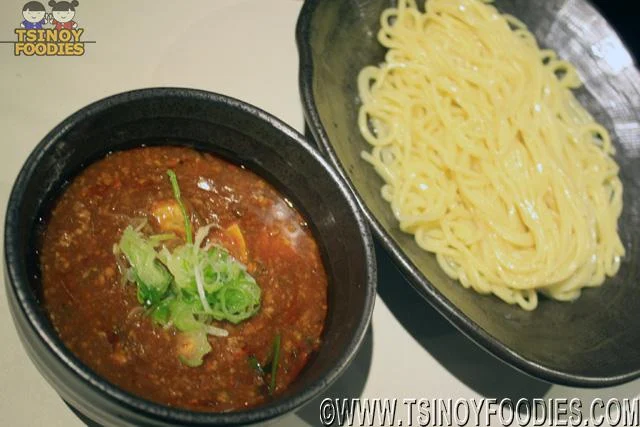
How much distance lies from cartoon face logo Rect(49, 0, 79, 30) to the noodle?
126 centimetres

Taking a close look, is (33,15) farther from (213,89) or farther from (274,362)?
(274,362)

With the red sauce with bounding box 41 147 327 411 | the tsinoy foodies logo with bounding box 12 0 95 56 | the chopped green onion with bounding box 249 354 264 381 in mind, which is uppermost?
the tsinoy foodies logo with bounding box 12 0 95 56

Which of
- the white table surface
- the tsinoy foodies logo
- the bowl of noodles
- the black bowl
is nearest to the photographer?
the black bowl

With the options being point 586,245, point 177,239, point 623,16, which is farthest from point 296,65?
point 623,16

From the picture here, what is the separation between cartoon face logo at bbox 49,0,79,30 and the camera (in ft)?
9.52

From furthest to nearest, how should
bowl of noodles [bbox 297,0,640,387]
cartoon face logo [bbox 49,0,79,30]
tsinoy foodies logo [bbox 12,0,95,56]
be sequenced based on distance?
1. cartoon face logo [bbox 49,0,79,30]
2. tsinoy foodies logo [bbox 12,0,95,56]
3. bowl of noodles [bbox 297,0,640,387]

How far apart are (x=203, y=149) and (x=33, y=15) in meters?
1.09

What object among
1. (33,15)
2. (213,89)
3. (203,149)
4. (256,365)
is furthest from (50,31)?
(256,365)

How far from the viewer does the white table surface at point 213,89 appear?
2332 millimetres

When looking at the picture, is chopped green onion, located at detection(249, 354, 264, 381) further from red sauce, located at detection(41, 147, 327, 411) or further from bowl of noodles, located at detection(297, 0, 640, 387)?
bowl of noodles, located at detection(297, 0, 640, 387)

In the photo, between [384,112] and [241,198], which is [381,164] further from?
[241,198]

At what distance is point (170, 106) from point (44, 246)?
0.58 meters

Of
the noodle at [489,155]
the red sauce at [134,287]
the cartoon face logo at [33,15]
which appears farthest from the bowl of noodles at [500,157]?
the cartoon face logo at [33,15]

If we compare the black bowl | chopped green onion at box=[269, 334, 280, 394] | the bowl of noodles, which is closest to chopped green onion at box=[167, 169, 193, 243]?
the black bowl
